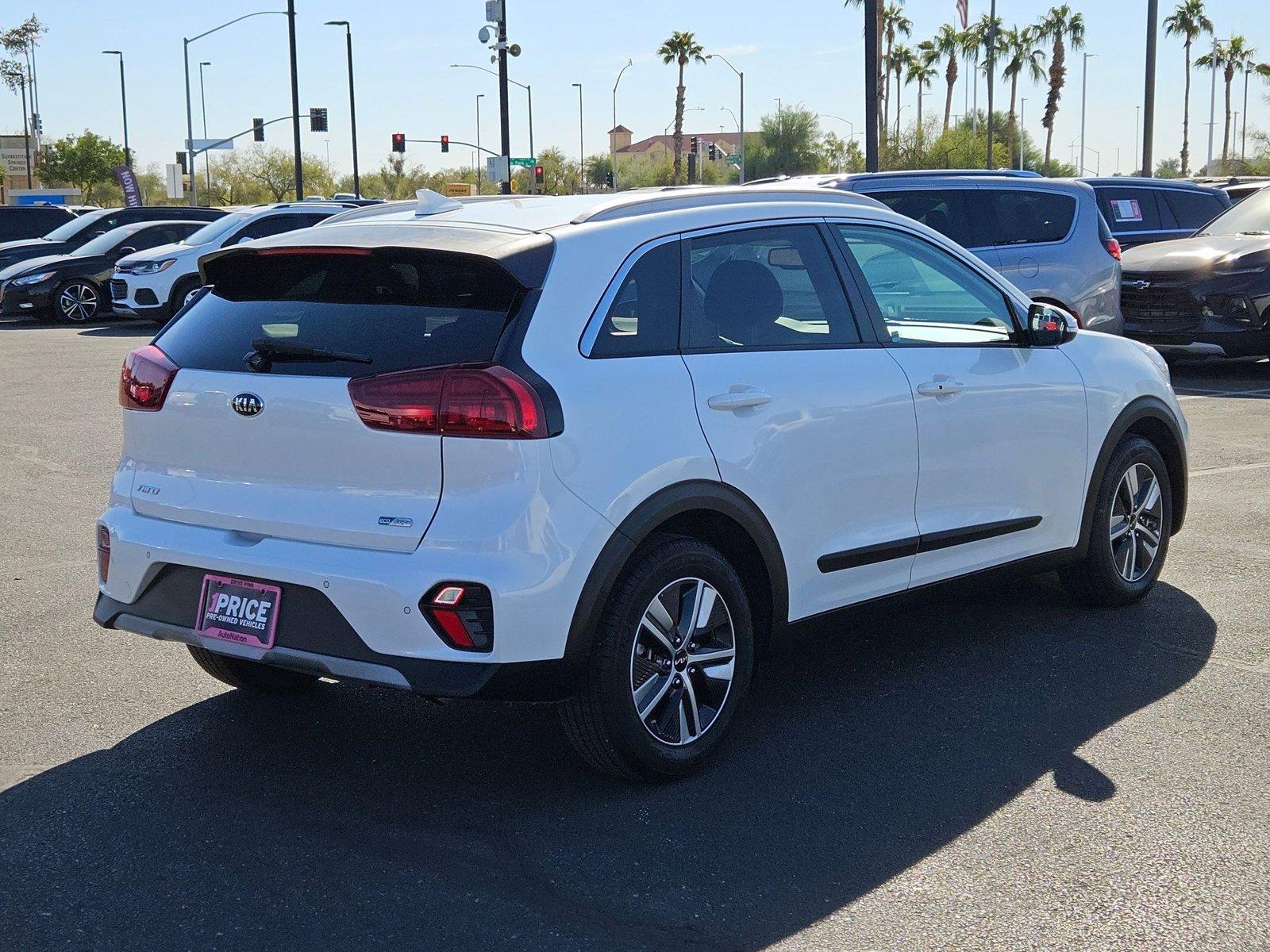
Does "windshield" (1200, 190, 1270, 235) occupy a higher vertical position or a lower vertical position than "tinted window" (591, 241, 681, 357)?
higher

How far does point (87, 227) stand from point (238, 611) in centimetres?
2327

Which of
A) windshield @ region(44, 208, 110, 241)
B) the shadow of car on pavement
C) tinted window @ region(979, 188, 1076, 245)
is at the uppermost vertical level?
windshield @ region(44, 208, 110, 241)

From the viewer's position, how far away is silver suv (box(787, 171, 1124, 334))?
1255cm

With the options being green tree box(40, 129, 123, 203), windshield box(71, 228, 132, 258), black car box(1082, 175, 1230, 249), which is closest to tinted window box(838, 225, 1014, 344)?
black car box(1082, 175, 1230, 249)

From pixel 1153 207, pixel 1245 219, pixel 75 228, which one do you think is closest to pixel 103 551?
pixel 1245 219

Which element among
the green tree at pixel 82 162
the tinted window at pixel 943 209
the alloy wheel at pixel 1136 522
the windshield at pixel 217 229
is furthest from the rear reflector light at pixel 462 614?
the green tree at pixel 82 162

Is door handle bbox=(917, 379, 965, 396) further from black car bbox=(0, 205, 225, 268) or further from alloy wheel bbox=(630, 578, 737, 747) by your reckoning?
black car bbox=(0, 205, 225, 268)

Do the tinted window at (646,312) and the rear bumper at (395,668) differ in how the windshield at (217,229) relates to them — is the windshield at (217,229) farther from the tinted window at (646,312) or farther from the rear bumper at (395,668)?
the rear bumper at (395,668)

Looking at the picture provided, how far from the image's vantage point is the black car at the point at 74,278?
74.4 ft

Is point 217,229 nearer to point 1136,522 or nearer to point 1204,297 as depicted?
point 1204,297

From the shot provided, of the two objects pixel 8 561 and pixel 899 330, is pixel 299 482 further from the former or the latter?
pixel 8 561

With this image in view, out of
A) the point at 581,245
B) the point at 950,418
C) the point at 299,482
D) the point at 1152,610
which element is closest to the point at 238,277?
the point at 299,482

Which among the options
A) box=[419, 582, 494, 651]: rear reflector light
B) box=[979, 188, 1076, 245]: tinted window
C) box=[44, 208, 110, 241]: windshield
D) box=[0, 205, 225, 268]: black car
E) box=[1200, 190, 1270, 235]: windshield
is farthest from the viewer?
box=[44, 208, 110, 241]: windshield

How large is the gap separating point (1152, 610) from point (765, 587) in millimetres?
2319
